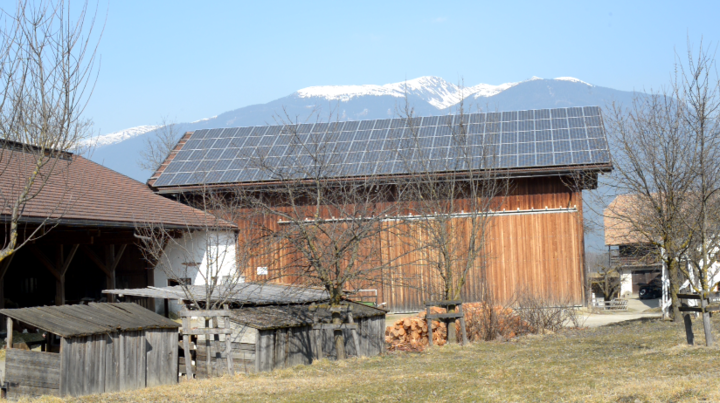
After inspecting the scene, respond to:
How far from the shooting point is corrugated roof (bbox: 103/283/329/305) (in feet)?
55.5

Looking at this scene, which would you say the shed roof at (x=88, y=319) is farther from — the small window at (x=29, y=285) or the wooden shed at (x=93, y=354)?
the small window at (x=29, y=285)

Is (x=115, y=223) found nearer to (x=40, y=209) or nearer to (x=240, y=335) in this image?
(x=40, y=209)

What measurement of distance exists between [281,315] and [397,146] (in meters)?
11.5

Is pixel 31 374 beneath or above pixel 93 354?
beneath

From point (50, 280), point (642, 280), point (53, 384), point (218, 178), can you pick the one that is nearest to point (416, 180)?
point (218, 178)

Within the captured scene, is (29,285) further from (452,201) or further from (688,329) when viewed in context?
(688,329)

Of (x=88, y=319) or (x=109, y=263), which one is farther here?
(x=109, y=263)

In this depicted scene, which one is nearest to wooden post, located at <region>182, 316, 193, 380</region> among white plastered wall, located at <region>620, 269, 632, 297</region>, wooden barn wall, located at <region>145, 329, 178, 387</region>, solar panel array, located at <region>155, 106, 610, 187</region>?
wooden barn wall, located at <region>145, 329, 178, 387</region>

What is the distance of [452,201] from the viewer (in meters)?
19.4

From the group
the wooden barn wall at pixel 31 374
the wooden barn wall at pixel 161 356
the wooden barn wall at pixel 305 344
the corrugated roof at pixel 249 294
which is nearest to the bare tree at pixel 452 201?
the wooden barn wall at pixel 305 344

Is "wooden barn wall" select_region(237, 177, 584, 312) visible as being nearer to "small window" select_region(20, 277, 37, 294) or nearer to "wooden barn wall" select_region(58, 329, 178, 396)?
"small window" select_region(20, 277, 37, 294)

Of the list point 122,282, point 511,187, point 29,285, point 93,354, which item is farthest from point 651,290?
point 93,354

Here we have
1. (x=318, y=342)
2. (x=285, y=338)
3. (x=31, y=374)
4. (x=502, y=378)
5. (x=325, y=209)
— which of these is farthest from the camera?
(x=325, y=209)

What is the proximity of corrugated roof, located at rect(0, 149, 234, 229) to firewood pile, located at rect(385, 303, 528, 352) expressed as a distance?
5.97 m
